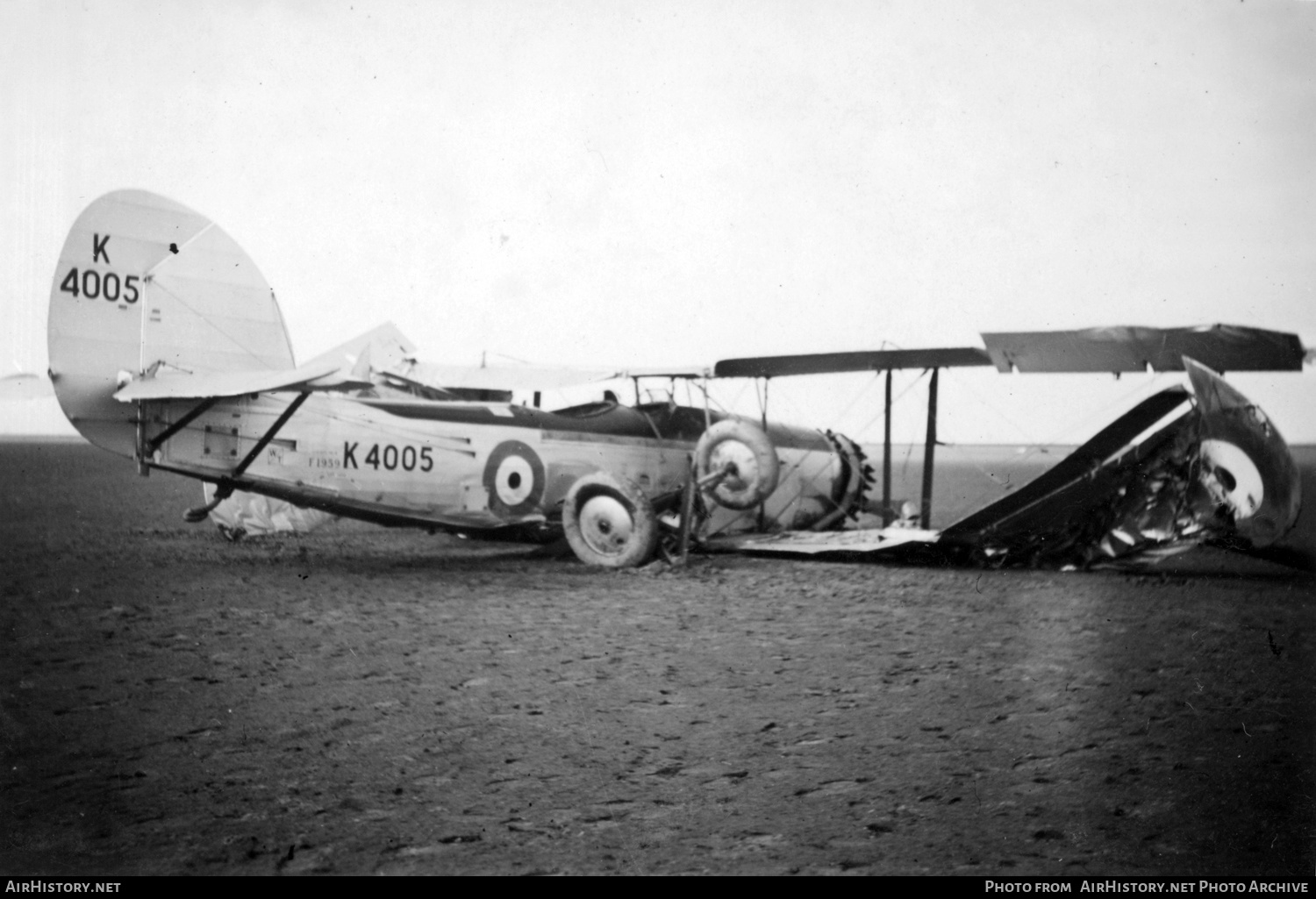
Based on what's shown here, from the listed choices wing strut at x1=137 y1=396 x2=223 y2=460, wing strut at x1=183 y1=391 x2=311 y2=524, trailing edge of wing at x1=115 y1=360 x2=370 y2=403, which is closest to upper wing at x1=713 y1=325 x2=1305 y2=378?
trailing edge of wing at x1=115 y1=360 x2=370 y2=403

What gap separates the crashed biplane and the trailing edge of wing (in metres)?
0.02

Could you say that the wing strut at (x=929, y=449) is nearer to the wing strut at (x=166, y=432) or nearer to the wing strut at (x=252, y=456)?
the wing strut at (x=252, y=456)

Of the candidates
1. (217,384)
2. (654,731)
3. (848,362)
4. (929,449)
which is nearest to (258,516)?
(217,384)

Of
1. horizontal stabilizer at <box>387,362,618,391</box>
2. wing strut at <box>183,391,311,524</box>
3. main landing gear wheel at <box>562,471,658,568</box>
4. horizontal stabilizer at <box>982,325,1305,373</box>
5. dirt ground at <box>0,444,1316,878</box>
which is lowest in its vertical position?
dirt ground at <box>0,444,1316,878</box>

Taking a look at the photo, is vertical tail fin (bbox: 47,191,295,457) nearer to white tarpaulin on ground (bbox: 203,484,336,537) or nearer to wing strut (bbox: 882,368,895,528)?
white tarpaulin on ground (bbox: 203,484,336,537)

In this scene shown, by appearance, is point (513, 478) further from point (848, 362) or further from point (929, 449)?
point (929, 449)

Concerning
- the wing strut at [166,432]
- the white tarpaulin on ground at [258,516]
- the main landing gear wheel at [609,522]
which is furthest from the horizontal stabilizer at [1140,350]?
the white tarpaulin on ground at [258,516]

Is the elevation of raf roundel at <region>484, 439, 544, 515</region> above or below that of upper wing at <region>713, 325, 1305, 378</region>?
below

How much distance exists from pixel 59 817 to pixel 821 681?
121 inches

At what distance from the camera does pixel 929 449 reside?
8805 millimetres

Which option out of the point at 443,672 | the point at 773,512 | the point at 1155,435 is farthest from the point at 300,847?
the point at 773,512

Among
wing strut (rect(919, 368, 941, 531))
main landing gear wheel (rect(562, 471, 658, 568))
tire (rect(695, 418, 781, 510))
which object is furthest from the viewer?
wing strut (rect(919, 368, 941, 531))

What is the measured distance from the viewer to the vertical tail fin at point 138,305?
214 inches

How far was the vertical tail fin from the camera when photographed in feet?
17.8
